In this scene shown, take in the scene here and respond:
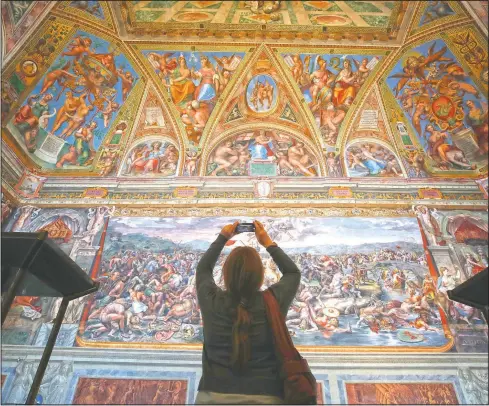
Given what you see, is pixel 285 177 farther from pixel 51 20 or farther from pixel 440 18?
pixel 51 20

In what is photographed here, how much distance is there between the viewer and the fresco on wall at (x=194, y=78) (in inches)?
413

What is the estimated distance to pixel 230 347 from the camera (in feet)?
6.98

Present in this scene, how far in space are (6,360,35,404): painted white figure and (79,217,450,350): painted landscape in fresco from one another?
952 millimetres

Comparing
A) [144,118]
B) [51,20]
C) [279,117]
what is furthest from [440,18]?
[51,20]

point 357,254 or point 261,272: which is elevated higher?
point 357,254

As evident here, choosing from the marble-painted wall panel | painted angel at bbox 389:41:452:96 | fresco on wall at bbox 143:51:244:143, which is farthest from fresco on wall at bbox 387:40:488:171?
the marble-painted wall panel

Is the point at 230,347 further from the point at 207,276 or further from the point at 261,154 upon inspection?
the point at 261,154

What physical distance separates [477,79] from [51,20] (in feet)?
32.8

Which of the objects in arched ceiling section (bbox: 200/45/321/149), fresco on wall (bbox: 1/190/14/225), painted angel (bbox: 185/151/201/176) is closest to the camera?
fresco on wall (bbox: 1/190/14/225)

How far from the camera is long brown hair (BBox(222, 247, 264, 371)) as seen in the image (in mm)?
2062

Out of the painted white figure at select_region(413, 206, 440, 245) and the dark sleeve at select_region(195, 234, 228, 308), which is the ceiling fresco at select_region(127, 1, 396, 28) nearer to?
the painted white figure at select_region(413, 206, 440, 245)

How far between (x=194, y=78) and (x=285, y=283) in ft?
30.0

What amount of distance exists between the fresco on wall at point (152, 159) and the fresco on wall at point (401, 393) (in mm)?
6351

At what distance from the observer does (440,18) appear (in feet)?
31.5
